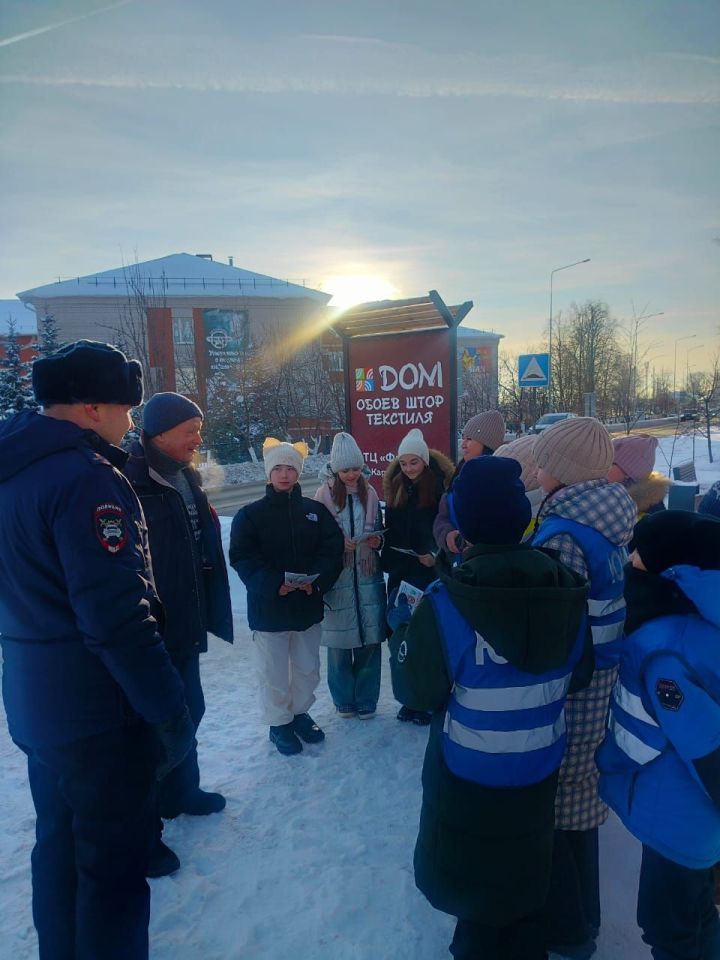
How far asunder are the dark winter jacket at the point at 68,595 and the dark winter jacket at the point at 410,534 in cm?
245

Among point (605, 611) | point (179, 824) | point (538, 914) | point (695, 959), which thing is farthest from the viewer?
point (179, 824)

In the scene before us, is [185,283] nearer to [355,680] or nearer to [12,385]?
[12,385]

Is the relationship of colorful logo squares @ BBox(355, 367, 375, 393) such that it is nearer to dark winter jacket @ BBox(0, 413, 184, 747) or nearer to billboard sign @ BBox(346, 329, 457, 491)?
billboard sign @ BBox(346, 329, 457, 491)

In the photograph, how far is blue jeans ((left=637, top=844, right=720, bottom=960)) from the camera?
1.88 meters

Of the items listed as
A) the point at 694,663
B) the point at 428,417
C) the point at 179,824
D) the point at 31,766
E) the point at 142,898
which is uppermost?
the point at 428,417

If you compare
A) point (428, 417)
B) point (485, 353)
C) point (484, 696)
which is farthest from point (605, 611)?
point (485, 353)

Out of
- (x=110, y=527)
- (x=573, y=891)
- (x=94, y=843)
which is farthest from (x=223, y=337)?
(x=573, y=891)

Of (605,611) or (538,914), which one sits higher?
(605,611)

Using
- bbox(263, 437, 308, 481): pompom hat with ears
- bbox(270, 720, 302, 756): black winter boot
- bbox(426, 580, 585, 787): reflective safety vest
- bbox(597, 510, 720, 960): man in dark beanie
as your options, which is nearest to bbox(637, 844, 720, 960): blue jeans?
bbox(597, 510, 720, 960): man in dark beanie

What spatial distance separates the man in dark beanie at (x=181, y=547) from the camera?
2865 millimetres

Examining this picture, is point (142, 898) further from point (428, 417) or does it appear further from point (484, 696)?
point (428, 417)

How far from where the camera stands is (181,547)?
2916 millimetres

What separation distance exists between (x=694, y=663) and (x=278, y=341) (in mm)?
31001

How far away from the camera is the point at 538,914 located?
201cm
